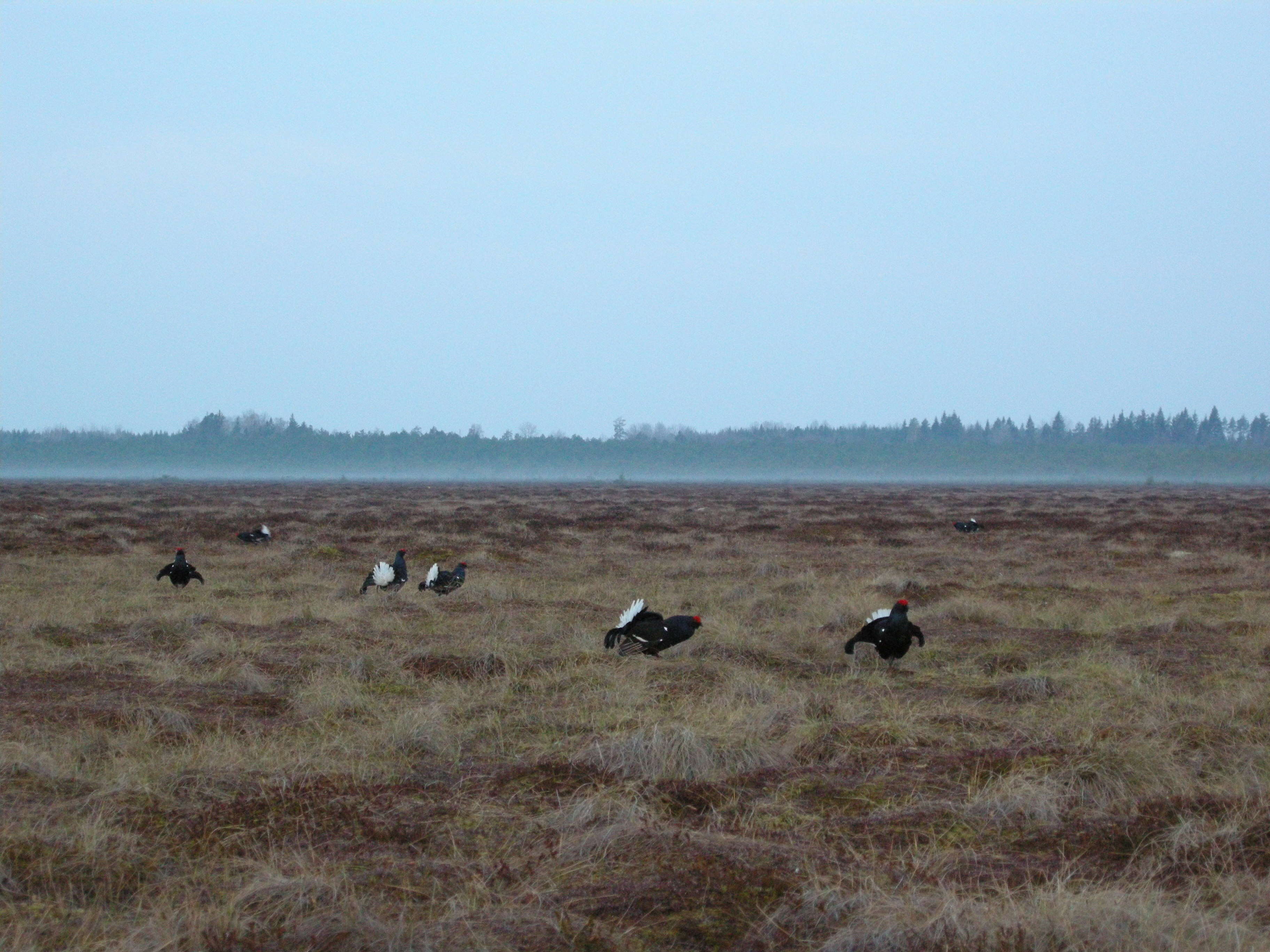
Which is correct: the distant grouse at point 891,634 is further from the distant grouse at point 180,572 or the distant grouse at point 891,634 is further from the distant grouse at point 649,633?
the distant grouse at point 180,572

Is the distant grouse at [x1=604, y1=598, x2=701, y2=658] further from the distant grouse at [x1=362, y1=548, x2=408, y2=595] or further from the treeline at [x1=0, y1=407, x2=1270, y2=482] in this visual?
the treeline at [x1=0, y1=407, x2=1270, y2=482]

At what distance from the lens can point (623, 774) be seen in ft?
19.4

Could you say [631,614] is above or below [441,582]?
above

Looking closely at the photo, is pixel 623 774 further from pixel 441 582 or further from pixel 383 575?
pixel 383 575

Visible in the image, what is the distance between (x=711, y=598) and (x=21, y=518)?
74.7ft

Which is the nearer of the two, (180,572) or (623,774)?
(623,774)

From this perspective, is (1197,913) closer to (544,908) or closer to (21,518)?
(544,908)

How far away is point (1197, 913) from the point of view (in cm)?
407

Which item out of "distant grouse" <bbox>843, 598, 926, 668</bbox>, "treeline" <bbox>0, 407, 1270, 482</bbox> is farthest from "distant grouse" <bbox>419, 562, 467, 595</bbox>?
"treeline" <bbox>0, 407, 1270, 482</bbox>

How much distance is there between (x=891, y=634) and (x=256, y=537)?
17213mm

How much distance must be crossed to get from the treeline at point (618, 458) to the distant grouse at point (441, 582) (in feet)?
434

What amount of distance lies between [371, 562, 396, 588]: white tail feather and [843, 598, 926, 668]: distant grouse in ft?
24.5

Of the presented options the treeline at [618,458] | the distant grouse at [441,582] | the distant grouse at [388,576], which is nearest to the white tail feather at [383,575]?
the distant grouse at [388,576]

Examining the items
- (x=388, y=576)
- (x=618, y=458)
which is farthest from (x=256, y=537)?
(x=618, y=458)
